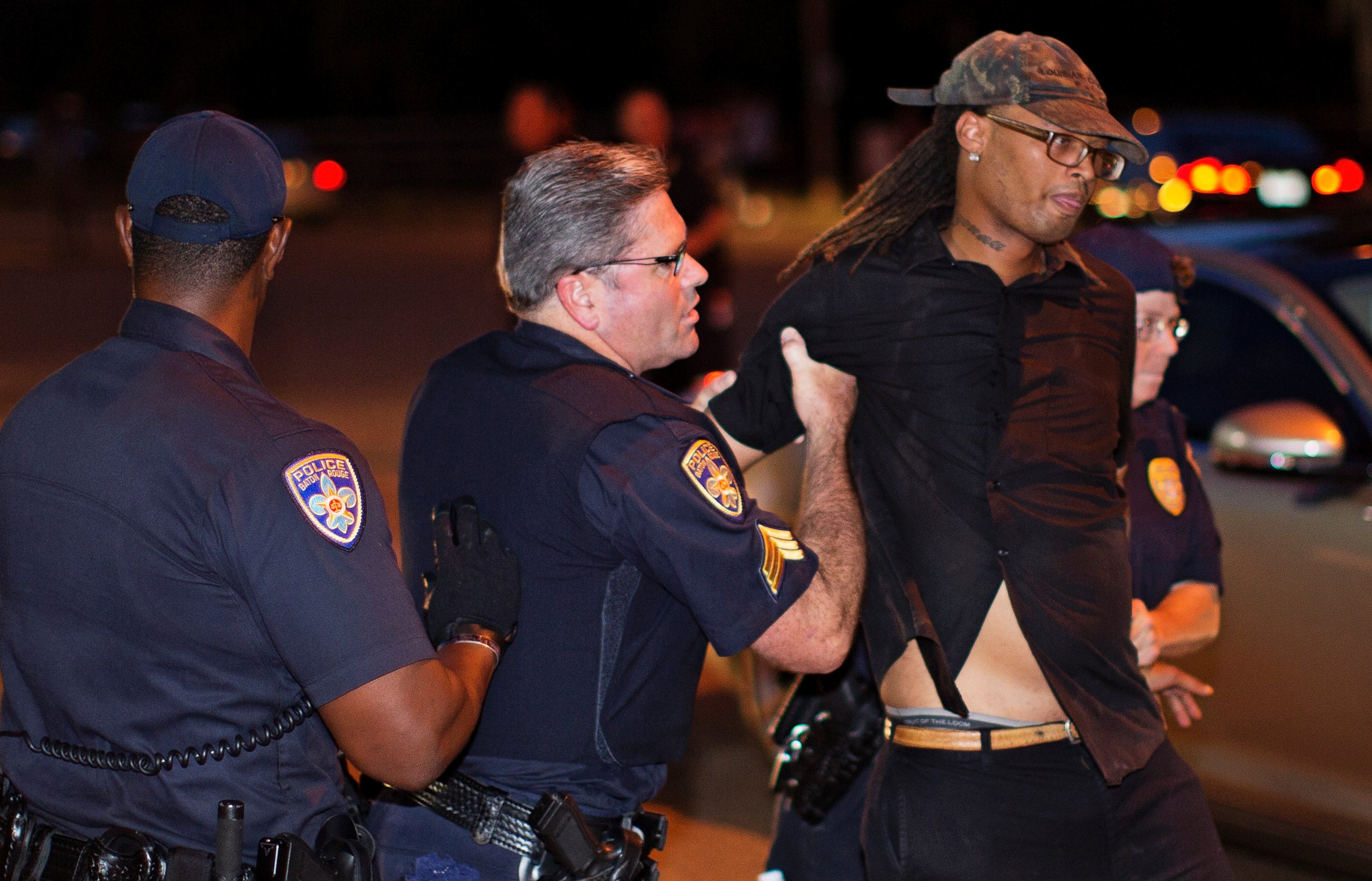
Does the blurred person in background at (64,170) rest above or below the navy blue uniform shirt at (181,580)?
below

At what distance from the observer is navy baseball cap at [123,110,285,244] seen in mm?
2354

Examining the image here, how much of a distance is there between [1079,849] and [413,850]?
1182 mm

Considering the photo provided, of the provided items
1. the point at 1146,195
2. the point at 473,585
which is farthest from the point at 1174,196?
the point at 473,585

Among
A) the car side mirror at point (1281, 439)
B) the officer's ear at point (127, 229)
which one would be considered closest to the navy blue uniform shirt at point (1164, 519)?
the car side mirror at point (1281, 439)

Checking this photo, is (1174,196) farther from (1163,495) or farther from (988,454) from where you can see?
(988,454)

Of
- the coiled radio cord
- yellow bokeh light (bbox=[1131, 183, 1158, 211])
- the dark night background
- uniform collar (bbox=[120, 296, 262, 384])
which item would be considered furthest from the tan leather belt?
the dark night background

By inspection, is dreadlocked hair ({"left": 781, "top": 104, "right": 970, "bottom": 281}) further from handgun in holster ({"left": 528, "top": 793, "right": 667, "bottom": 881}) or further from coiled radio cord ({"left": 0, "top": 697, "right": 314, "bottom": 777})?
coiled radio cord ({"left": 0, "top": 697, "right": 314, "bottom": 777})

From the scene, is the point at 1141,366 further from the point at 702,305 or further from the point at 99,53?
the point at 99,53

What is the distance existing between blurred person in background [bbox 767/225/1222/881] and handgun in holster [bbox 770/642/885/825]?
1 centimetres

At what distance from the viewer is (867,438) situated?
307 cm

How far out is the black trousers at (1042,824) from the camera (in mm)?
2863

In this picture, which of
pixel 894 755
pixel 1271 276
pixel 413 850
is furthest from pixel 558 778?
pixel 1271 276

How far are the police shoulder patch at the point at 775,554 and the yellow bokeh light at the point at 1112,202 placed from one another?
9.93 ft

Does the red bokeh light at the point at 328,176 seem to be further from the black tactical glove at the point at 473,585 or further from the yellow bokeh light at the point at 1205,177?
the black tactical glove at the point at 473,585
